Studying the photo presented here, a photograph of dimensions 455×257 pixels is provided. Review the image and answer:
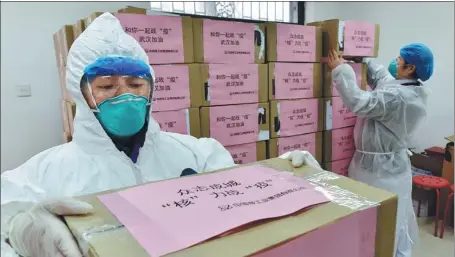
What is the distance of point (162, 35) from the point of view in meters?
1.25

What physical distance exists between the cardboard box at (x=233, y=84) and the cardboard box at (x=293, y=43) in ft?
0.39

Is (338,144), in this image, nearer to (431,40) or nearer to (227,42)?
(227,42)

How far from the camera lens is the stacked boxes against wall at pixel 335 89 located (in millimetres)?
1754

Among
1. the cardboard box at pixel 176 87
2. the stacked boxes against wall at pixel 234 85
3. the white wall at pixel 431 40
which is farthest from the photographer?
the white wall at pixel 431 40

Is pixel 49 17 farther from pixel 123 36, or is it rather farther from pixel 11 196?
pixel 11 196

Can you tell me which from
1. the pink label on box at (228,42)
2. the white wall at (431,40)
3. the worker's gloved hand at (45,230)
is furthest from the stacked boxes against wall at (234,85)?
the white wall at (431,40)

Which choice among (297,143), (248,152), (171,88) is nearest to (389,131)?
(297,143)

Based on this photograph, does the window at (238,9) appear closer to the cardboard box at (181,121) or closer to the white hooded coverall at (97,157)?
the cardboard box at (181,121)

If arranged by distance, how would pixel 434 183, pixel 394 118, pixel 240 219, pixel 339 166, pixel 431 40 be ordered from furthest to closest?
pixel 431 40 → pixel 434 183 → pixel 339 166 → pixel 394 118 → pixel 240 219

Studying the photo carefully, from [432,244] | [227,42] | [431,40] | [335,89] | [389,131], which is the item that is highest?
[431,40]

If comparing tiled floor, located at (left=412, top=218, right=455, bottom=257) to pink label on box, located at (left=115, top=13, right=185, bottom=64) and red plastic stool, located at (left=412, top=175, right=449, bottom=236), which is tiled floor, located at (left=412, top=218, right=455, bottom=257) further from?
pink label on box, located at (left=115, top=13, right=185, bottom=64)

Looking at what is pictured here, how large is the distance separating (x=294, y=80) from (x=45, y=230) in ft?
4.70

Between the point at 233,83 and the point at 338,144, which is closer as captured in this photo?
the point at 233,83

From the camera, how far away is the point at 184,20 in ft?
4.24
